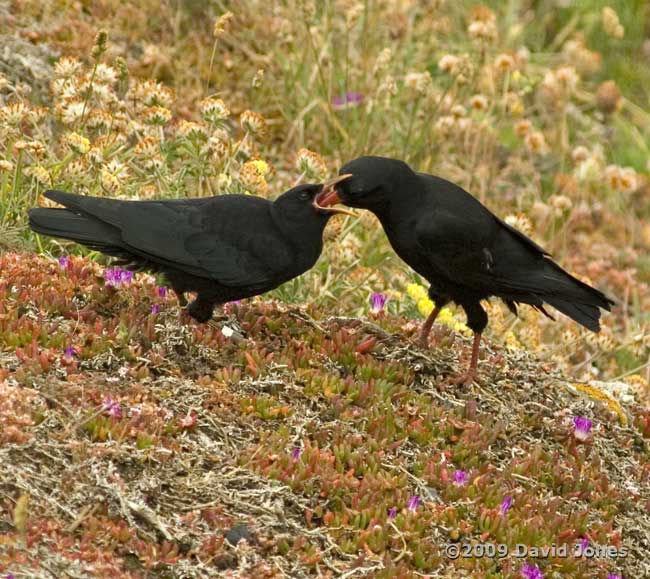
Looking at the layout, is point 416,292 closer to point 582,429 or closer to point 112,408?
point 582,429

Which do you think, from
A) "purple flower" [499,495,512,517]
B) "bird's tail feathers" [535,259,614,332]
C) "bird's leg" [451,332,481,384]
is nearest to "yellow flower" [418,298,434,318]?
"bird's leg" [451,332,481,384]

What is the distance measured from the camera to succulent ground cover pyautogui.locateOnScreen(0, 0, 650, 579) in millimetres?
4254

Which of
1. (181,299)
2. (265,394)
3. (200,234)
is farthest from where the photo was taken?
(181,299)

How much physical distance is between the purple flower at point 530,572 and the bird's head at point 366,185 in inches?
77.6

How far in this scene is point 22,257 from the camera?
19.6 feet

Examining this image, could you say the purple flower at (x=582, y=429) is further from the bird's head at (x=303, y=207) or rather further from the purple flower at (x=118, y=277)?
the purple flower at (x=118, y=277)

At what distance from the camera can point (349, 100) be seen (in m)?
9.70

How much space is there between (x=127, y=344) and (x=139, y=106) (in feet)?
11.4

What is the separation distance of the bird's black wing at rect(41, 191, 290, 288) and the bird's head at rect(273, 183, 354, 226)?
4.1 inches

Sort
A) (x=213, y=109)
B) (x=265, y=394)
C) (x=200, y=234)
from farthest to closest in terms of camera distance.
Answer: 1. (x=213, y=109)
2. (x=200, y=234)
3. (x=265, y=394)

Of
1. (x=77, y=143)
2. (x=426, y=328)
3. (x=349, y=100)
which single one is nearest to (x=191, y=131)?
(x=77, y=143)

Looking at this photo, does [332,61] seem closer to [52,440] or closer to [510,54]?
[510,54]

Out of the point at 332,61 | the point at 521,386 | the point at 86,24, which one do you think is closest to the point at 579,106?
the point at 332,61

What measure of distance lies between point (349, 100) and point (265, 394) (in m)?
5.03
